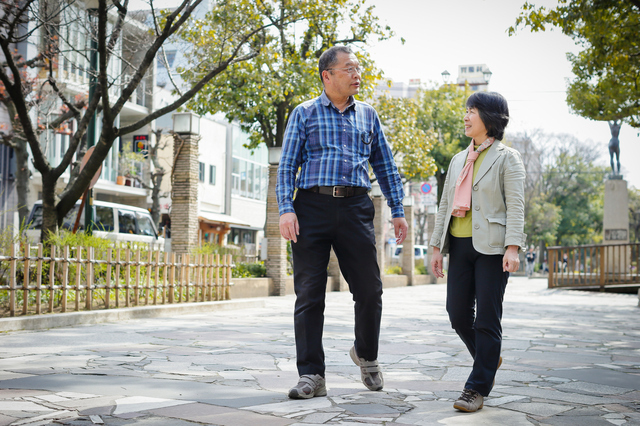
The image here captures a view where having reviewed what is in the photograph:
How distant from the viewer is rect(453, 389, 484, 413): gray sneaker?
3.66m

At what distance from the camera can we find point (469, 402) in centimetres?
368

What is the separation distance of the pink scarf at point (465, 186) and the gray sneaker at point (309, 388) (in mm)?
1261

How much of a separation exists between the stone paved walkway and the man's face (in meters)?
1.85

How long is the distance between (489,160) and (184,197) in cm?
1122

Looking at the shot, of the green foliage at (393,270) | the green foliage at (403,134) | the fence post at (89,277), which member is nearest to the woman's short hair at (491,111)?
the fence post at (89,277)

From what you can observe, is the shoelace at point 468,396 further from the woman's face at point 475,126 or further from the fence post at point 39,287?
the fence post at point 39,287

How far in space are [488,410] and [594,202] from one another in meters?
65.9

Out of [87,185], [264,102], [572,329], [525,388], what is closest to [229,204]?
[264,102]

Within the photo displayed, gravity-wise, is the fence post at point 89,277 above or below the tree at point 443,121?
below

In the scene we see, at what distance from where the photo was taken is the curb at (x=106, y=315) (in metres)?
7.86

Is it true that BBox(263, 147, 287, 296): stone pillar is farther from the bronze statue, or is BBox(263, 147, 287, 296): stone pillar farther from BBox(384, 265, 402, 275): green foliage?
the bronze statue

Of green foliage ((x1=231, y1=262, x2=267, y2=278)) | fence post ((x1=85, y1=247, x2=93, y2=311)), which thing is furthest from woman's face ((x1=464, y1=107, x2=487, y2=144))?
green foliage ((x1=231, y1=262, x2=267, y2=278))

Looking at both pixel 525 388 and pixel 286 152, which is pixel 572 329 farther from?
pixel 286 152

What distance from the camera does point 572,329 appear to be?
951cm
